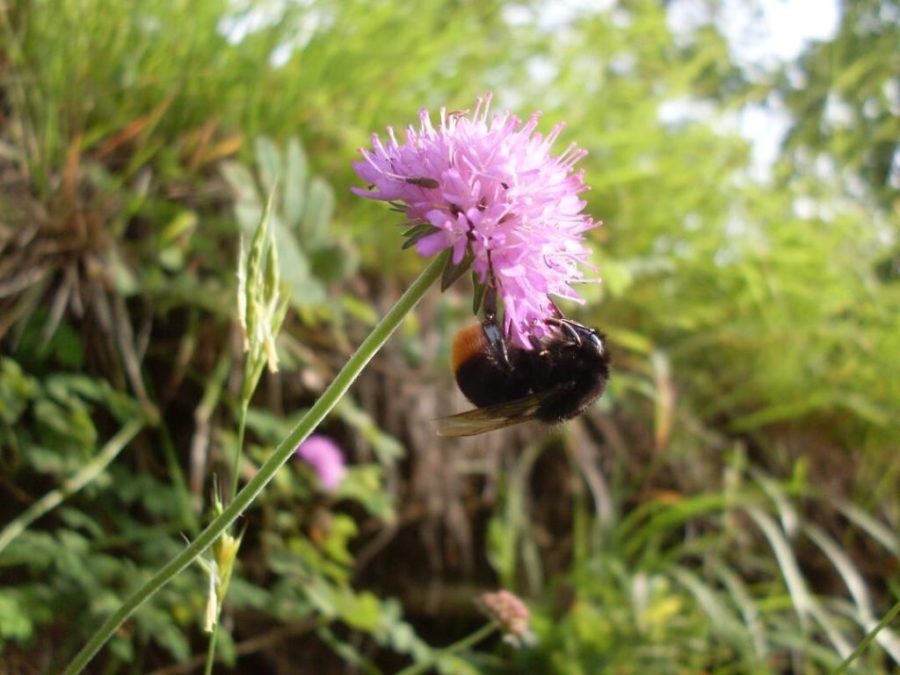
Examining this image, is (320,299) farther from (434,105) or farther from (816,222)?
(816,222)

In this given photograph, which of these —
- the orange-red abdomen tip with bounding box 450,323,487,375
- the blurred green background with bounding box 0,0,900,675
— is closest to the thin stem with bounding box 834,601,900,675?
the orange-red abdomen tip with bounding box 450,323,487,375

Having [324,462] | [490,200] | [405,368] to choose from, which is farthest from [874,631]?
[405,368]

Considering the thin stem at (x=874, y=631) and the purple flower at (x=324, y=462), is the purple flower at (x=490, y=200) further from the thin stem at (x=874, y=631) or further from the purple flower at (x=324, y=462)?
the purple flower at (x=324, y=462)

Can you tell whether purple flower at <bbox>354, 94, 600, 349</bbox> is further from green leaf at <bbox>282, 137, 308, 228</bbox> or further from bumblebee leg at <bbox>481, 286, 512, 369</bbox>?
green leaf at <bbox>282, 137, 308, 228</bbox>

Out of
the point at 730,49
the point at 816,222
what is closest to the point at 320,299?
the point at 816,222

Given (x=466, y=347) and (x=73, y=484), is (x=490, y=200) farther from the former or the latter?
(x=73, y=484)
